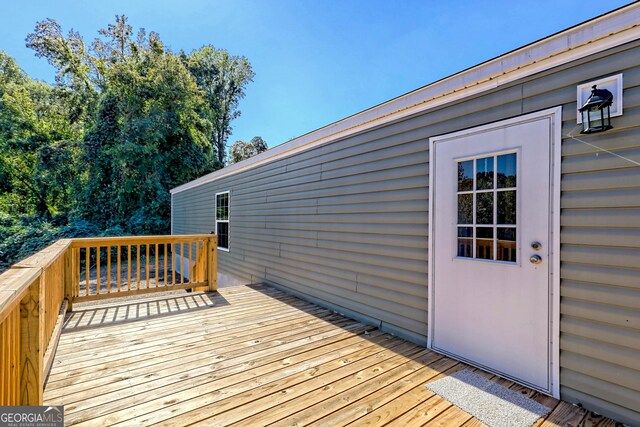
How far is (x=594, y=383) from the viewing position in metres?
1.74

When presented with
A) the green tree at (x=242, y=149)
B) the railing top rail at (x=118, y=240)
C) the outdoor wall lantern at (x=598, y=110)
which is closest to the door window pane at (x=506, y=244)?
the outdoor wall lantern at (x=598, y=110)

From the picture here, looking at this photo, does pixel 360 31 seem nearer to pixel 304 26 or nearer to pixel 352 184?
pixel 304 26

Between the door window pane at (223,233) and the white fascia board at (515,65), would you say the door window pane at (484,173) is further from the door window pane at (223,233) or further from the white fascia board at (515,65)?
the door window pane at (223,233)

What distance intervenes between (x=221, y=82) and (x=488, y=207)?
20440 millimetres

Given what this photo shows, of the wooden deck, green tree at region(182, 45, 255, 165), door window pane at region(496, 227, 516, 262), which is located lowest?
the wooden deck

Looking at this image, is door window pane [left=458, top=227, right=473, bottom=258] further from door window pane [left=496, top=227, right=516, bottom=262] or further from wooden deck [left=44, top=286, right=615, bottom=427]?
wooden deck [left=44, top=286, right=615, bottom=427]

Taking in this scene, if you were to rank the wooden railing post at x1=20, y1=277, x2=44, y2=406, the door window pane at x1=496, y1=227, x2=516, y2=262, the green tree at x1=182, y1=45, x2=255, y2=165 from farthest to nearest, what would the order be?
the green tree at x1=182, y1=45, x2=255, y2=165
the door window pane at x1=496, y1=227, x2=516, y2=262
the wooden railing post at x1=20, y1=277, x2=44, y2=406

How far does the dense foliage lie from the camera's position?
12.6 metres

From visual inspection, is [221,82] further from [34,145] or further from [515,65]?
[515,65]

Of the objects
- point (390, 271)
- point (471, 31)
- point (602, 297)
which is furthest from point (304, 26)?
point (602, 297)

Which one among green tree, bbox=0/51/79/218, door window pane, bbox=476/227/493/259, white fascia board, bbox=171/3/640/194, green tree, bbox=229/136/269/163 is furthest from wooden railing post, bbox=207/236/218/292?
green tree, bbox=229/136/269/163

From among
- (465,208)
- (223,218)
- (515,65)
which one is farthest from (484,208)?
(223,218)

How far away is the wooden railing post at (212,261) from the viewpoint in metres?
4.42

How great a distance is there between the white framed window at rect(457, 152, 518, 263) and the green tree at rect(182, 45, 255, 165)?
1776cm
